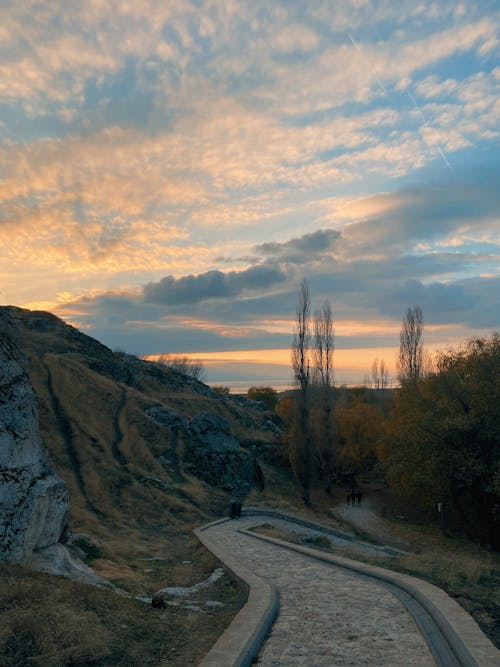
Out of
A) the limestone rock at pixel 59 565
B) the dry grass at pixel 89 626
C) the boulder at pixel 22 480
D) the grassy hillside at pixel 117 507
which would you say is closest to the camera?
the dry grass at pixel 89 626

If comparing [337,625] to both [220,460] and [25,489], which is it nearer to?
[25,489]

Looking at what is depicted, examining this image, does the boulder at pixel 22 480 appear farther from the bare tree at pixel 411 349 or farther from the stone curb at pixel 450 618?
the bare tree at pixel 411 349

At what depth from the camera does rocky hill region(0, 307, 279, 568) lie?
28.2 m

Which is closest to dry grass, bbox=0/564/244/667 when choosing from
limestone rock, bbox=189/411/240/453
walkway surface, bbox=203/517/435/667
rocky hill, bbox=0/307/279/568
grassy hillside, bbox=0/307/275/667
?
grassy hillside, bbox=0/307/275/667

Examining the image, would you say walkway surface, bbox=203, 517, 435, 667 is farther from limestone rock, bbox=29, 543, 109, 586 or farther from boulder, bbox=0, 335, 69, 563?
boulder, bbox=0, 335, 69, 563

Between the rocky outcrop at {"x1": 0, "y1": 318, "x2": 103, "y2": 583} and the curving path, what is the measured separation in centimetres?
444

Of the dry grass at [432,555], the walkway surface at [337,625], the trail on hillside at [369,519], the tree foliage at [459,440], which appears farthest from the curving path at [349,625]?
the trail on hillside at [369,519]

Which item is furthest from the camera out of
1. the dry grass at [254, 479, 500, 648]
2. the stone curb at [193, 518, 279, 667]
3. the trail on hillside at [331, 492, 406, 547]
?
the trail on hillside at [331, 492, 406, 547]

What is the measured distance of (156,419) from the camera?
44.3 metres

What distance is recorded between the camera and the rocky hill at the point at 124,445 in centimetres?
2825

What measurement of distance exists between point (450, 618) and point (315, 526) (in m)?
20.3

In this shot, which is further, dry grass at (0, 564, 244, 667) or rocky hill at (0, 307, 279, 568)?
rocky hill at (0, 307, 279, 568)

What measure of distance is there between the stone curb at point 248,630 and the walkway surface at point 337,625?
0.47ft

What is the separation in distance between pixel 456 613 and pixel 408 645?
1197 millimetres
